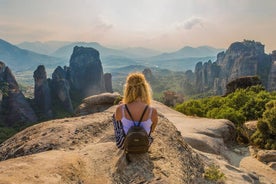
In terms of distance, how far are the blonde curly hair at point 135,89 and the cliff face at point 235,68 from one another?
425 ft

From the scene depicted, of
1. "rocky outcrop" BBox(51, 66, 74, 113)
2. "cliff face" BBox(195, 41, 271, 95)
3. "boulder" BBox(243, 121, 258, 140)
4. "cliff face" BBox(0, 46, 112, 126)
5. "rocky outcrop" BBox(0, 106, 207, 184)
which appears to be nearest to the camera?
"rocky outcrop" BBox(0, 106, 207, 184)

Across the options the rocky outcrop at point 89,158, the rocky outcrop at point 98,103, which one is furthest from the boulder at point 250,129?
the rocky outcrop at point 98,103

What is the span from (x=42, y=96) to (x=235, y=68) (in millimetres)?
91563

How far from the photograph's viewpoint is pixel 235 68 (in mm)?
155625

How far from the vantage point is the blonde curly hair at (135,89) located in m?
8.12

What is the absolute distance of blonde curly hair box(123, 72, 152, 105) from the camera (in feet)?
26.6

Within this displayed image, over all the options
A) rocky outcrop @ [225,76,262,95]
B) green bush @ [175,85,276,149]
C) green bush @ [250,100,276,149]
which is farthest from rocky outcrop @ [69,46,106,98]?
green bush @ [250,100,276,149]

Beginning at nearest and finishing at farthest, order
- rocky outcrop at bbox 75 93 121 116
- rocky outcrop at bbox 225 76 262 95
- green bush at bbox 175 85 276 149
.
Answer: green bush at bbox 175 85 276 149 < rocky outcrop at bbox 75 93 121 116 < rocky outcrop at bbox 225 76 262 95

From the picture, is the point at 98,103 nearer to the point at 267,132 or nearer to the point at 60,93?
the point at 267,132

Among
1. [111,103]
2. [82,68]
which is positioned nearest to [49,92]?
[82,68]

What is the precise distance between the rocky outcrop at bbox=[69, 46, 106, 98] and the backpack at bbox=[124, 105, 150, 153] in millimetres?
119901

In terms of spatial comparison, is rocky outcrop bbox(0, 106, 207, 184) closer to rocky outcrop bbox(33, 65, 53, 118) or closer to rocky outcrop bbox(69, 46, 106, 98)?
rocky outcrop bbox(33, 65, 53, 118)

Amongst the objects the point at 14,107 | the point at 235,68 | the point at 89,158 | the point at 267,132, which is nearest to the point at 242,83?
the point at 267,132

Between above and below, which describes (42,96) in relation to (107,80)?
below
